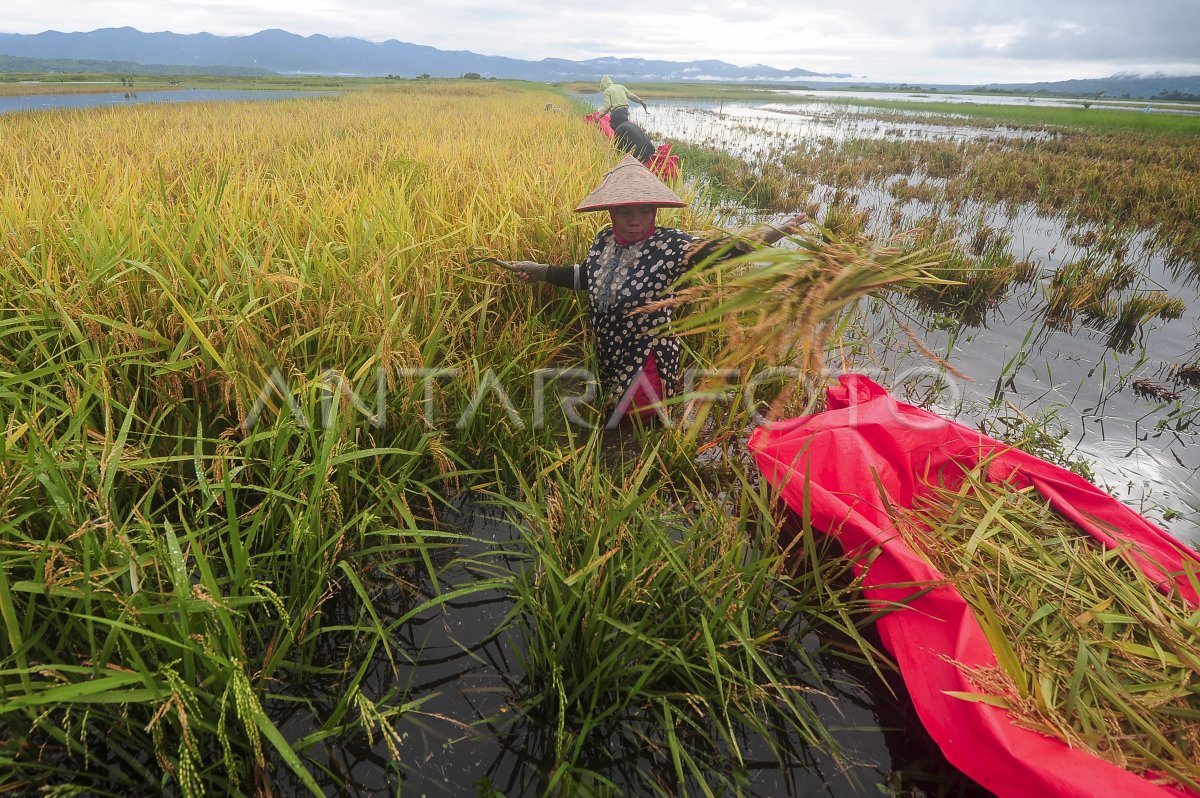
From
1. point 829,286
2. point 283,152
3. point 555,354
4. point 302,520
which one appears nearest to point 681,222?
point 555,354

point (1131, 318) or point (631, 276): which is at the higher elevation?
point (631, 276)

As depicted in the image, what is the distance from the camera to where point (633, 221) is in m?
2.26

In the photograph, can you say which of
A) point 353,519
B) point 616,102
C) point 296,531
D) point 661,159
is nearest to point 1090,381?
point 661,159

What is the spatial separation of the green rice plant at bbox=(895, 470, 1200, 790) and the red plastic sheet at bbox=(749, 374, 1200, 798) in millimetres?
57

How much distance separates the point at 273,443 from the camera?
1.56m

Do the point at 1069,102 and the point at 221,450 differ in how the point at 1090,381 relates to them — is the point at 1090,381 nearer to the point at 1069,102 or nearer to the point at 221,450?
the point at 221,450

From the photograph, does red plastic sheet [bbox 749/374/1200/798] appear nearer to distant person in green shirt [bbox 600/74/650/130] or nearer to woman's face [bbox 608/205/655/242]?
woman's face [bbox 608/205/655/242]

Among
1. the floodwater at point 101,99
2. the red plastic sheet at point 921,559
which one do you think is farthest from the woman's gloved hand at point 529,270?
the floodwater at point 101,99

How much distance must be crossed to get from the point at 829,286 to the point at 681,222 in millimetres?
2980

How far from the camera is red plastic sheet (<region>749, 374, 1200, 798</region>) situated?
3.73 feet

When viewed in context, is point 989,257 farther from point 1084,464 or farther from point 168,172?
point 168,172

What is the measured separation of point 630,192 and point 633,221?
0.41 feet

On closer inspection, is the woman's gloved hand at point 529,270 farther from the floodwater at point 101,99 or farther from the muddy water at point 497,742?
the floodwater at point 101,99

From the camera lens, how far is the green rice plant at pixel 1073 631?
3.92ft
